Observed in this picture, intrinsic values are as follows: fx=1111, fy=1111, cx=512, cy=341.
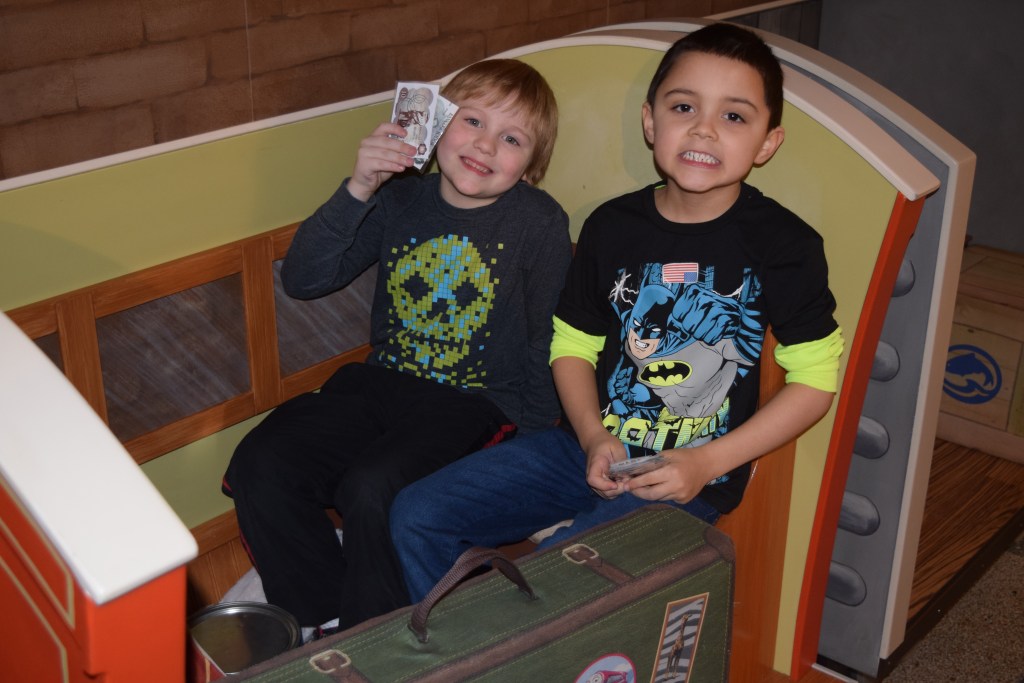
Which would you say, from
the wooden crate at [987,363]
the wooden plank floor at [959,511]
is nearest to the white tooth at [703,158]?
the wooden plank floor at [959,511]

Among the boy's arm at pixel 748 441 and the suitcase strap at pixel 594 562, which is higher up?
the boy's arm at pixel 748 441

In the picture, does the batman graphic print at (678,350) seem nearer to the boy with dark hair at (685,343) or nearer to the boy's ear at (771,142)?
the boy with dark hair at (685,343)

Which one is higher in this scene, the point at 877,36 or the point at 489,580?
the point at 877,36

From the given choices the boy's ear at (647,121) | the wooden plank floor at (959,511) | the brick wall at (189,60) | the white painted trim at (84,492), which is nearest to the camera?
the white painted trim at (84,492)

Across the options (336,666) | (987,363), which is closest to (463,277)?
(336,666)

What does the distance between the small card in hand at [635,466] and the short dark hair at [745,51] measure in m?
0.56

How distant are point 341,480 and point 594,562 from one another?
500mm

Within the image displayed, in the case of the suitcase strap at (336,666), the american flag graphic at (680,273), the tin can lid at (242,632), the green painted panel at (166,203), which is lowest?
the tin can lid at (242,632)

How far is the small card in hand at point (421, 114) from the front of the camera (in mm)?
1896

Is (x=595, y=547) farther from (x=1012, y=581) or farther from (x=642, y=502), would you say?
(x=1012, y=581)

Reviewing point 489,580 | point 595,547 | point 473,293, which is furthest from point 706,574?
point 473,293

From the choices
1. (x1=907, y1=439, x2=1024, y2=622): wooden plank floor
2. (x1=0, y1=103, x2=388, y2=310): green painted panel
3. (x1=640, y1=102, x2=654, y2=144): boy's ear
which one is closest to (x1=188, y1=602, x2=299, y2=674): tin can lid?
(x1=0, y1=103, x2=388, y2=310): green painted panel

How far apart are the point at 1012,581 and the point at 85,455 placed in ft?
7.21

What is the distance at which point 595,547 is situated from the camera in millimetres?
1572
